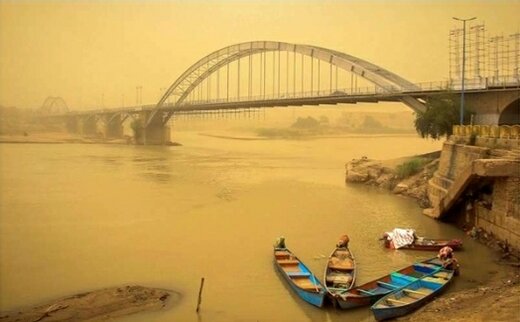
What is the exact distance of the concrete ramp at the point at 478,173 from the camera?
11539 millimetres

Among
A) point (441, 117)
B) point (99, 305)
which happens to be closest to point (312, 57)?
point (441, 117)

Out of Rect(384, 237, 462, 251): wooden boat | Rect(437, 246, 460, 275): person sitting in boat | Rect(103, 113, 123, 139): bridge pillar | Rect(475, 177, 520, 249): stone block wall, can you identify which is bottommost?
Rect(384, 237, 462, 251): wooden boat

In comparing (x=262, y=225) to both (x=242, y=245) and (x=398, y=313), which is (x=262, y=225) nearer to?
(x=242, y=245)

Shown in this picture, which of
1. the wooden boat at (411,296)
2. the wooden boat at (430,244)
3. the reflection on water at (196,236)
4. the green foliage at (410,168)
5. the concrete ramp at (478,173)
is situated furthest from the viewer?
the green foliage at (410,168)

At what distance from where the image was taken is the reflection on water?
9.56 m

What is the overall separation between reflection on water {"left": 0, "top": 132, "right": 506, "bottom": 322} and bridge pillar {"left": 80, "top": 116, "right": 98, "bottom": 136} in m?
44.5

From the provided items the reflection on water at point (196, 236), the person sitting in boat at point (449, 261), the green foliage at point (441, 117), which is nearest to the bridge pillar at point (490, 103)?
the green foliage at point (441, 117)

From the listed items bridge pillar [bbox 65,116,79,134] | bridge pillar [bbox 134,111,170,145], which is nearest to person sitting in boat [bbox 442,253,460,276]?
bridge pillar [bbox 134,111,170,145]

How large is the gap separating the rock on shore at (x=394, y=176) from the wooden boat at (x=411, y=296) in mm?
8825

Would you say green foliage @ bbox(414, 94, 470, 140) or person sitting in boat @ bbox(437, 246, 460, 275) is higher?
green foliage @ bbox(414, 94, 470, 140)

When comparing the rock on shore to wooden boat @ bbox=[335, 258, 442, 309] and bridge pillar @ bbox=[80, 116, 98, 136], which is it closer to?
wooden boat @ bbox=[335, 258, 442, 309]

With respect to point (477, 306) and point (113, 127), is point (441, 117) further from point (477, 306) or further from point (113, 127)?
point (113, 127)

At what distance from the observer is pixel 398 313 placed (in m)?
8.01

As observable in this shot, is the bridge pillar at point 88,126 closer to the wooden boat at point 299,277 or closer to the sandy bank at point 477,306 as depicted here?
the wooden boat at point 299,277
